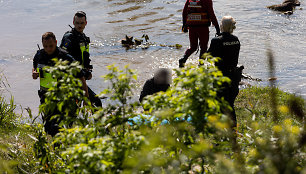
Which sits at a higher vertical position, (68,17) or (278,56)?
(68,17)

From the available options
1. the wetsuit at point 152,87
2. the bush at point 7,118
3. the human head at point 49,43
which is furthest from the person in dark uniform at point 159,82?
the bush at point 7,118

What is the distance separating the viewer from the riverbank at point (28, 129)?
4516 mm

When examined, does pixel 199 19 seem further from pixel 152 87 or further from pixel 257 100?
pixel 152 87

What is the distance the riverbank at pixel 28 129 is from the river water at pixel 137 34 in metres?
0.80

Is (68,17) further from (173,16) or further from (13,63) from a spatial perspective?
(13,63)

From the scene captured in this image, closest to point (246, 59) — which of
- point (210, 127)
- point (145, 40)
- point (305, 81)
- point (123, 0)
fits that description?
point (305, 81)

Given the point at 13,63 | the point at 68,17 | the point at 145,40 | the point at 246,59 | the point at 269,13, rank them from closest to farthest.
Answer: the point at 246,59 → the point at 13,63 → the point at 145,40 → the point at 269,13 → the point at 68,17

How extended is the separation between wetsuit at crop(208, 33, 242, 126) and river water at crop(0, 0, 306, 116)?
242 centimetres

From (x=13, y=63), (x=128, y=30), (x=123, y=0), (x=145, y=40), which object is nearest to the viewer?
(x=13, y=63)

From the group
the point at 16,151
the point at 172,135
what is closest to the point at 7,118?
the point at 16,151

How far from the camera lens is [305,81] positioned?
8.06m

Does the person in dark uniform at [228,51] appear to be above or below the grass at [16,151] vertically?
above

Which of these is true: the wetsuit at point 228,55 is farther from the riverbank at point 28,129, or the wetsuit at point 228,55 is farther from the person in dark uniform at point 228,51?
the riverbank at point 28,129

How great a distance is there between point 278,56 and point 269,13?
16.1 ft
